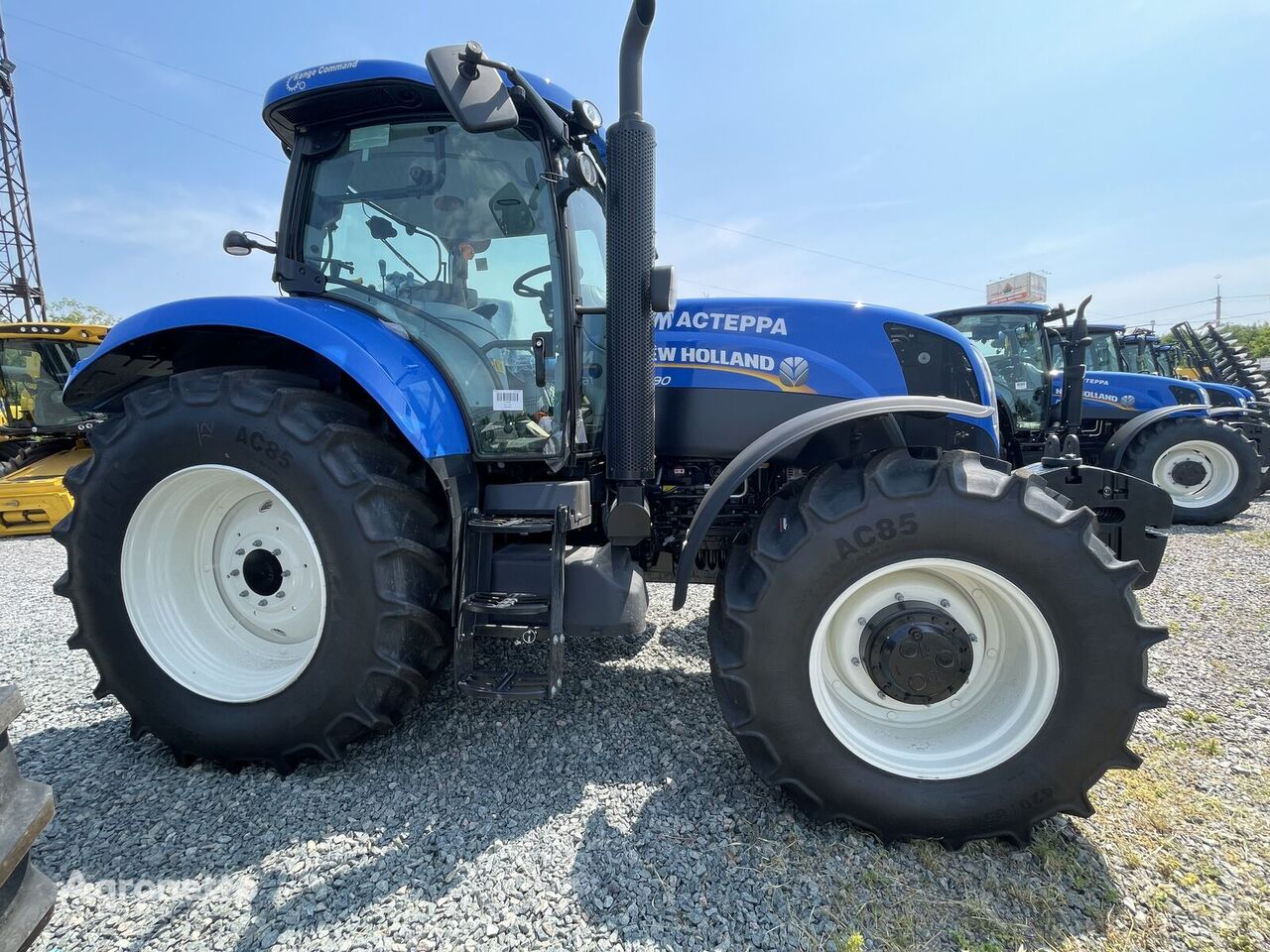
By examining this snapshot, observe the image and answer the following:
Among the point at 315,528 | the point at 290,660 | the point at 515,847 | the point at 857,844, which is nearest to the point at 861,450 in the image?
the point at 857,844

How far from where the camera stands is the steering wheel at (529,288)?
225 centimetres

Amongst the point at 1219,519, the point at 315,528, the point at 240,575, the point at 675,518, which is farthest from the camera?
the point at 1219,519

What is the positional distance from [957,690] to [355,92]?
9.07ft

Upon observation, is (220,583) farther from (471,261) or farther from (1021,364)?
(1021,364)

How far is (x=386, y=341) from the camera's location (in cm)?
208

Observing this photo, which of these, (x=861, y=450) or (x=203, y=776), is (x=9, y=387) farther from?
(x=861, y=450)

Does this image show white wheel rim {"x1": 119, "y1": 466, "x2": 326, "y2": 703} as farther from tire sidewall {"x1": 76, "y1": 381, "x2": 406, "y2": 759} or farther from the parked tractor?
the parked tractor

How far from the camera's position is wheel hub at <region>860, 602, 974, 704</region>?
1.74 metres

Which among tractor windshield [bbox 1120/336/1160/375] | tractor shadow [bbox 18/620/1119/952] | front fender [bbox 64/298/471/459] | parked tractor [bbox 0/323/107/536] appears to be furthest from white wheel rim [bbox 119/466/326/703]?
tractor windshield [bbox 1120/336/1160/375]

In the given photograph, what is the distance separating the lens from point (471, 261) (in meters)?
2.25

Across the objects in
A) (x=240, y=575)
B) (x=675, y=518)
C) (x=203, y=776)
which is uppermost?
(x=675, y=518)

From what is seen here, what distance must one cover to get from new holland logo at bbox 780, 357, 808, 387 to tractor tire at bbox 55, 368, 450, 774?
4.38ft

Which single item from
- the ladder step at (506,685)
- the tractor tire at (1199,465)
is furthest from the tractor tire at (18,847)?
the tractor tire at (1199,465)

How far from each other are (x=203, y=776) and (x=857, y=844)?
2056mm
